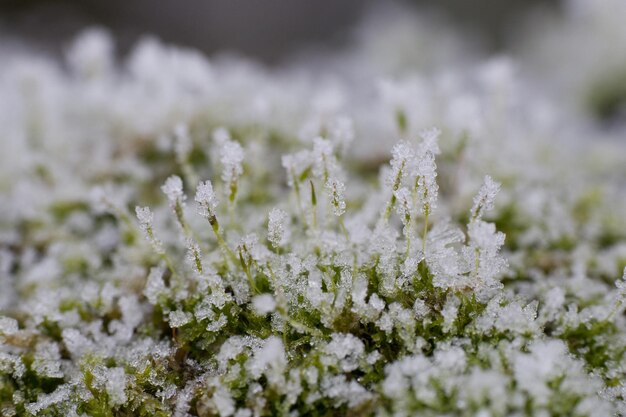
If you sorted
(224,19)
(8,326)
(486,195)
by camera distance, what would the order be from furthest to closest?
(224,19)
(8,326)
(486,195)

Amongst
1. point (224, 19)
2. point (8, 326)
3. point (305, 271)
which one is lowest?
point (8, 326)

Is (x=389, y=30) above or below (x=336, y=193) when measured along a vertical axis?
above

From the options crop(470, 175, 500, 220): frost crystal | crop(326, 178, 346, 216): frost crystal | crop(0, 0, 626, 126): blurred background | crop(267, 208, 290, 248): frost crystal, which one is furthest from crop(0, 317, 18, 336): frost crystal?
crop(0, 0, 626, 126): blurred background

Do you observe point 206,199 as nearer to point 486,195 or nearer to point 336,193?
point 336,193

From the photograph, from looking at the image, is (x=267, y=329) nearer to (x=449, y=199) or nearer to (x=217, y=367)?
(x=217, y=367)

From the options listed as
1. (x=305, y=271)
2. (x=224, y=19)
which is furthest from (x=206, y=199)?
(x=224, y=19)

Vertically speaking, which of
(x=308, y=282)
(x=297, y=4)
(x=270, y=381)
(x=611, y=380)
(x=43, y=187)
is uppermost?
(x=297, y=4)

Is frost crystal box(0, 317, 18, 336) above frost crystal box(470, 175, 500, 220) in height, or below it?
below

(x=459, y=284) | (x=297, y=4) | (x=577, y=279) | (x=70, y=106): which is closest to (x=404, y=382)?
(x=459, y=284)

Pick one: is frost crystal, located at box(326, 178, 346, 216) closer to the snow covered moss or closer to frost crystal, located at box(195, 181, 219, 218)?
the snow covered moss
